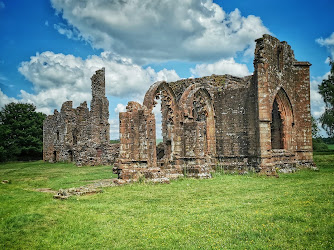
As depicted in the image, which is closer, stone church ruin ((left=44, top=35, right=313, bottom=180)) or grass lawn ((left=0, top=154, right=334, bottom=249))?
grass lawn ((left=0, top=154, right=334, bottom=249))

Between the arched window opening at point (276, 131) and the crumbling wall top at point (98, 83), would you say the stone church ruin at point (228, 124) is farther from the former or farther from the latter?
the crumbling wall top at point (98, 83)

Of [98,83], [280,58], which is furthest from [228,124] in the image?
[98,83]

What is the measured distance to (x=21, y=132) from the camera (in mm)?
41906

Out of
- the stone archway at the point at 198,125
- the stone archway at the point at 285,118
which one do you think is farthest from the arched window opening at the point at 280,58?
the stone archway at the point at 198,125

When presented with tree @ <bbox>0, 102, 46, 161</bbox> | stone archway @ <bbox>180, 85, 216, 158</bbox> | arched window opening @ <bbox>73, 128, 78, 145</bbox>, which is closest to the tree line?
tree @ <bbox>0, 102, 46, 161</bbox>

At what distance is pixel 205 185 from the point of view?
12336 mm

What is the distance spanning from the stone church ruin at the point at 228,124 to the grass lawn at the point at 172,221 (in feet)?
12.7

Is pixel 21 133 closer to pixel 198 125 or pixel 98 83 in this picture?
pixel 98 83

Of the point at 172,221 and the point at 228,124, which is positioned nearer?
the point at 172,221

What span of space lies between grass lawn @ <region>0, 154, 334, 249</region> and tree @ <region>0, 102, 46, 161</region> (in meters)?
34.1

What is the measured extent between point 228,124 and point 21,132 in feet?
110

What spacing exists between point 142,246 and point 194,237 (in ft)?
3.26

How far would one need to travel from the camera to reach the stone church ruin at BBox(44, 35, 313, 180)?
13430 millimetres

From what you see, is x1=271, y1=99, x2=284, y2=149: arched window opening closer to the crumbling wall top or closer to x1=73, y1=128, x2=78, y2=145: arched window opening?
the crumbling wall top
